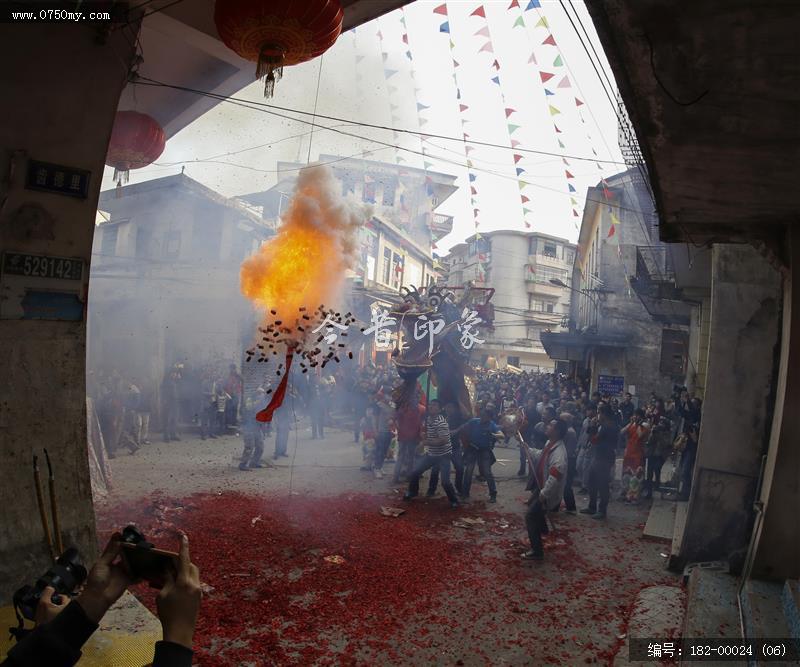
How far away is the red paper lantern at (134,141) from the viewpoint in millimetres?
7172

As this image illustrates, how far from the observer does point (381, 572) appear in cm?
693

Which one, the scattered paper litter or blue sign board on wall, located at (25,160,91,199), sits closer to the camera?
blue sign board on wall, located at (25,160,91,199)

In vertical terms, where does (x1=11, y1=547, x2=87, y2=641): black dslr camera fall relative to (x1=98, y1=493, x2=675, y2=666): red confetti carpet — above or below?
above

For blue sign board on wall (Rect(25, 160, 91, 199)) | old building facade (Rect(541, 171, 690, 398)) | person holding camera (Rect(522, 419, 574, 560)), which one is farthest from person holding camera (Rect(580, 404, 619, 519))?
old building facade (Rect(541, 171, 690, 398))

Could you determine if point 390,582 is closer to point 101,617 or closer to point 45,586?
point 45,586

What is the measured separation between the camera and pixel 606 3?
112 inches

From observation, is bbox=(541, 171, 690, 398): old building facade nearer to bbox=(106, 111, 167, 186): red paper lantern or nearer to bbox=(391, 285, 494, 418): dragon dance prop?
bbox=(391, 285, 494, 418): dragon dance prop

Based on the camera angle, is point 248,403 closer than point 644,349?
Yes

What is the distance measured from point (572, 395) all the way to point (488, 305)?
4574 millimetres

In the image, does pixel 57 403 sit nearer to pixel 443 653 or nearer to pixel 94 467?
pixel 443 653

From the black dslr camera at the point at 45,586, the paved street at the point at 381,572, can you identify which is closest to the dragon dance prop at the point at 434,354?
the paved street at the point at 381,572

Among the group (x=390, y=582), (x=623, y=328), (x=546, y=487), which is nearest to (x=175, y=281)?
(x=390, y=582)

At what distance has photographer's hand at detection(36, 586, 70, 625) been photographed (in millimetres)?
2184

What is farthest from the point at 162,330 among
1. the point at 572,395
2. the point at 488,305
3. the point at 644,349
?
the point at 644,349
